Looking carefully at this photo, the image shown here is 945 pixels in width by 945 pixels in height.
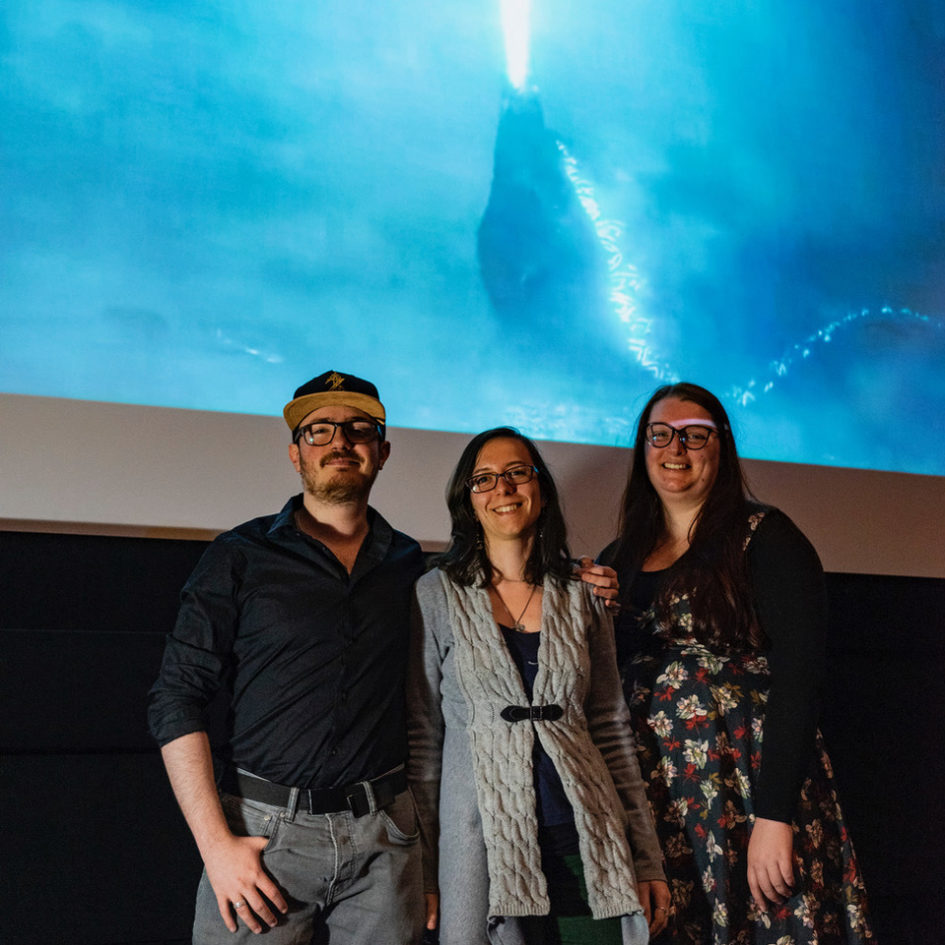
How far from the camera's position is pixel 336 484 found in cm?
145

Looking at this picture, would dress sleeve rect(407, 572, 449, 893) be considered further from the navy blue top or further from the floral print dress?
the floral print dress

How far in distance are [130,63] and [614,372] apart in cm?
130

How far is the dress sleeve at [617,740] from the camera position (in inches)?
54.2

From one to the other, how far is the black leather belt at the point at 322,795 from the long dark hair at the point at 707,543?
23.2 inches

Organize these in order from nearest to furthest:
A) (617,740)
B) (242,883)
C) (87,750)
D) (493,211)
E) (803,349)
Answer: (242,883) < (617,740) < (87,750) < (493,211) < (803,349)

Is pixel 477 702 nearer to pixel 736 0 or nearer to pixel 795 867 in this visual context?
pixel 795 867

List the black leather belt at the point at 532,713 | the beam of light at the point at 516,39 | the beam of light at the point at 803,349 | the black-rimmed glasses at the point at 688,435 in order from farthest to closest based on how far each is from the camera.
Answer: the beam of light at the point at 803,349
the beam of light at the point at 516,39
the black-rimmed glasses at the point at 688,435
the black leather belt at the point at 532,713

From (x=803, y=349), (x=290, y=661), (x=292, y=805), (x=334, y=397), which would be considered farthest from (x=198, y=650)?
(x=803, y=349)

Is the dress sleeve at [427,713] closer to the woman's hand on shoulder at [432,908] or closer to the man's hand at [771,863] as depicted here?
the woman's hand on shoulder at [432,908]

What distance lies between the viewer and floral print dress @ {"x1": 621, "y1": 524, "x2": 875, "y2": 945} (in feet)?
4.71

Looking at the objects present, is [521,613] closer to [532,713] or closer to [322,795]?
[532,713]

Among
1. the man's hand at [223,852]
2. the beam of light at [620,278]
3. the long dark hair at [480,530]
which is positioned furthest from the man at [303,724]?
the beam of light at [620,278]

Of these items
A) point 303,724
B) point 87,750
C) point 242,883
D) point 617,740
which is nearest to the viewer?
point 242,883

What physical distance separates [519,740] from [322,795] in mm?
305
